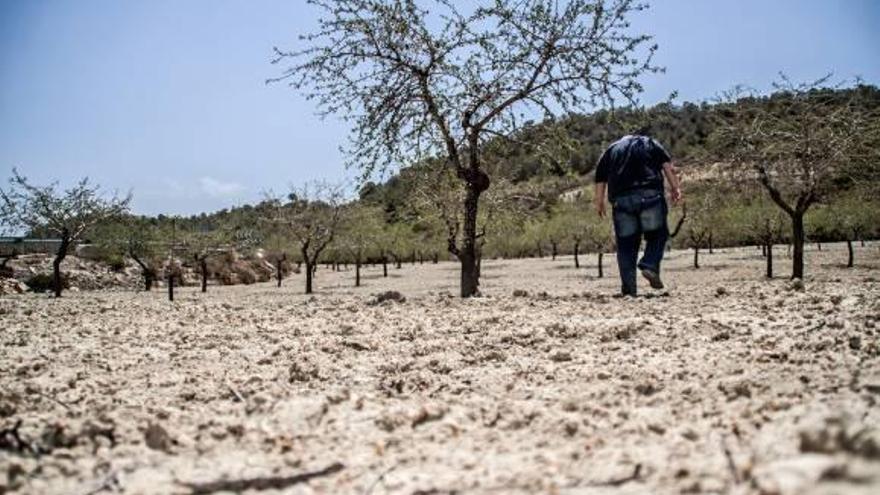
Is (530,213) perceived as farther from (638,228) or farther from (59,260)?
(638,228)

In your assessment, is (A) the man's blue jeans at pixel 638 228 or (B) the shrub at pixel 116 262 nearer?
(A) the man's blue jeans at pixel 638 228

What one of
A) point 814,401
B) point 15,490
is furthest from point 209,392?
point 814,401

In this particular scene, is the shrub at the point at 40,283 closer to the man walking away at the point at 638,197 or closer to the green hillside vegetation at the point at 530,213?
the green hillside vegetation at the point at 530,213

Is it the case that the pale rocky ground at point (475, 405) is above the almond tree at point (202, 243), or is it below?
below

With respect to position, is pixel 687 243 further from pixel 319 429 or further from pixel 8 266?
pixel 319 429

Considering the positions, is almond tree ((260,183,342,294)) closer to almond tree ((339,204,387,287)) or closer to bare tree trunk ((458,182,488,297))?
almond tree ((339,204,387,287))

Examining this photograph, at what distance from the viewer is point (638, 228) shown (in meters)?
6.49

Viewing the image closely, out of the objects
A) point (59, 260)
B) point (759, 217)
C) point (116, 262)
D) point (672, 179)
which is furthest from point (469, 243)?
point (759, 217)

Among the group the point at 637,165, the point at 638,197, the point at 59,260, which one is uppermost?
the point at 637,165

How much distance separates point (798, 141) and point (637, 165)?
1335 cm

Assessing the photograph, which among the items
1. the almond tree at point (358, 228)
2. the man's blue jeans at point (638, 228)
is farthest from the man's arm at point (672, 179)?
the almond tree at point (358, 228)

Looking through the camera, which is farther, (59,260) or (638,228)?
(59,260)

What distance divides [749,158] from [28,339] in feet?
60.1

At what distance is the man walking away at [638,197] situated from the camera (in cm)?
639
